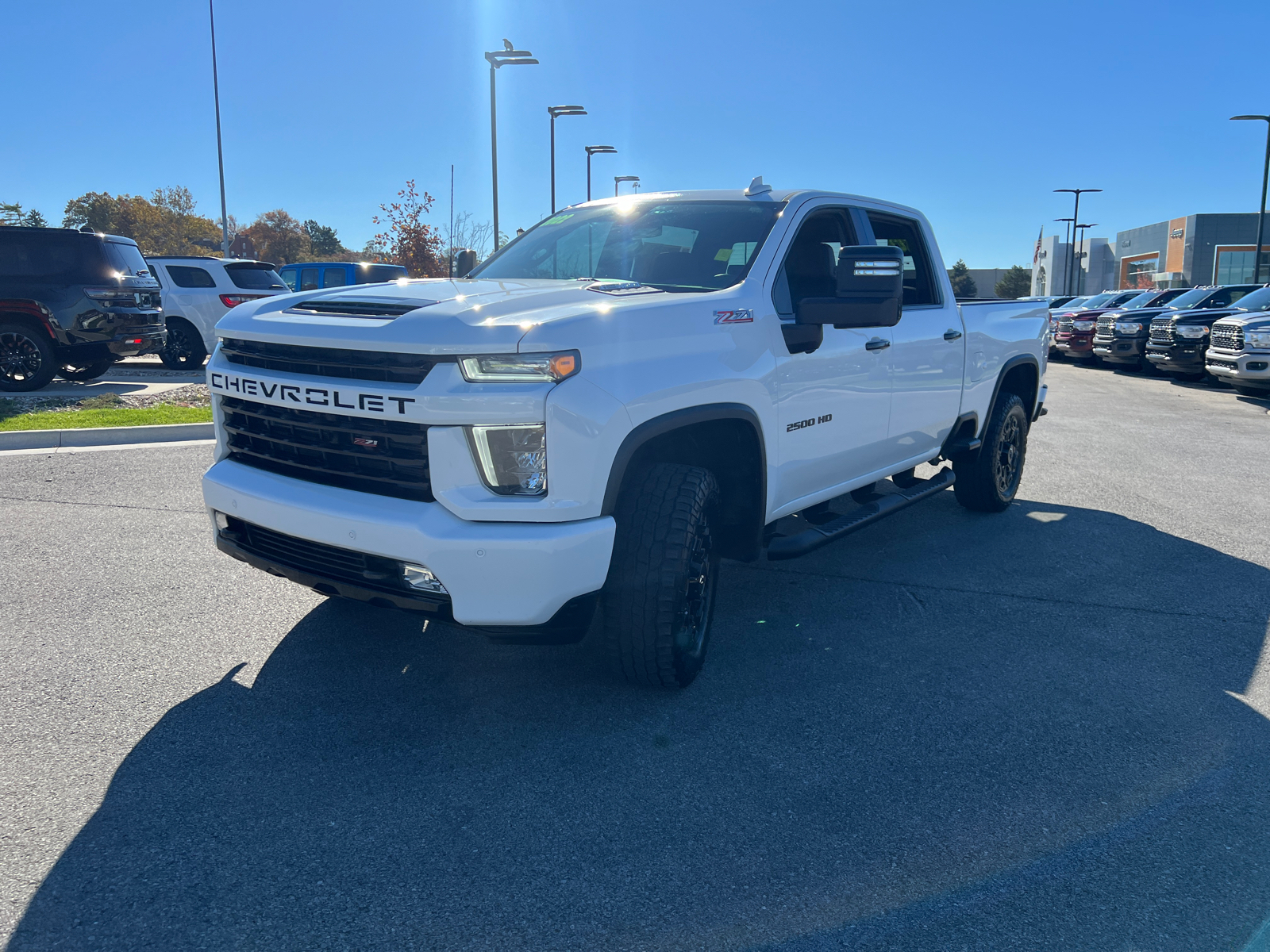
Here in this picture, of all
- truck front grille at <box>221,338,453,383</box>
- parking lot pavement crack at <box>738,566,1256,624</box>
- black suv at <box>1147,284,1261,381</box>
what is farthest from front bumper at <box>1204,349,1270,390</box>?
truck front grille at <box>221,338,453,383</box>

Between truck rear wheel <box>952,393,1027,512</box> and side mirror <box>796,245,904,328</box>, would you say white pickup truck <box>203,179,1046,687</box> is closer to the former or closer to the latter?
side mirror <box>796,245,904,328</box>

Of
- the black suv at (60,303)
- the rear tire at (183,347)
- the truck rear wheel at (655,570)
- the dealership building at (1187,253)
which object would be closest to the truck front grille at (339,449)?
the truck rear wheel at (655,570)

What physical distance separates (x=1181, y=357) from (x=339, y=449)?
18.0m

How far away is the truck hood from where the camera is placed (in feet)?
10.0

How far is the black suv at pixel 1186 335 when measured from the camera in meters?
17.4

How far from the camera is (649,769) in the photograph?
3178 millimetres

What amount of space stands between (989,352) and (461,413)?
173 inches

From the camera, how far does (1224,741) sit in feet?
11.3

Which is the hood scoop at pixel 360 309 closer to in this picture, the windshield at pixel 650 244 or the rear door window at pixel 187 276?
the windshield at pixel 650 244

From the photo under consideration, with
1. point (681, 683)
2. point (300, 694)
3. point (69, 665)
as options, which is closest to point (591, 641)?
point (681, 683)

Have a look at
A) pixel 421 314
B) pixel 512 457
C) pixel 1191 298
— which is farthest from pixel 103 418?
pixel 1191 298

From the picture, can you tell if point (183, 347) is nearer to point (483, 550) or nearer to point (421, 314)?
point (421, 314)

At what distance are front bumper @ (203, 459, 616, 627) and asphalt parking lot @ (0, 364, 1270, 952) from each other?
1.80 ft

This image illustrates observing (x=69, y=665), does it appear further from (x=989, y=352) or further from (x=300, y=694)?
(x=989, y=352)
